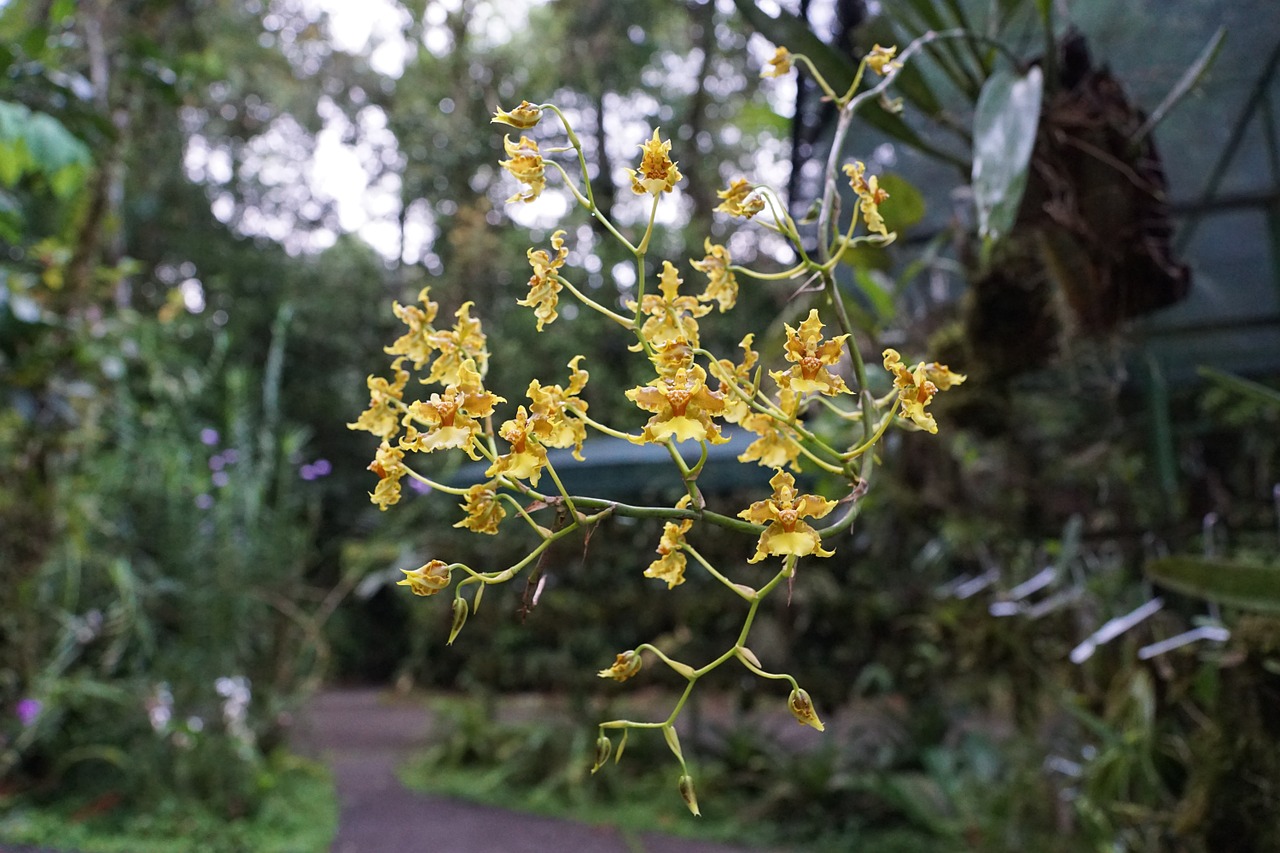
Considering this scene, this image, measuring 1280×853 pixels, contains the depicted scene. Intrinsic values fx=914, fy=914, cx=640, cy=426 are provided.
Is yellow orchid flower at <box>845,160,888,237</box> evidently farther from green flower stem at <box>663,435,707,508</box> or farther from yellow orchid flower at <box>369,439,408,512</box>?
yellow orchid flower at <box>369,439,408,512</box>

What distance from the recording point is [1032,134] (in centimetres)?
87

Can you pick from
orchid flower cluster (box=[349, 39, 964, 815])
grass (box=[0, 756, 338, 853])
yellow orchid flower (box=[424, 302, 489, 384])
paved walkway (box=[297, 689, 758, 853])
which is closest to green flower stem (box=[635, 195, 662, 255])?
orchid flower cluster (box=[349, 39, 964, 815])

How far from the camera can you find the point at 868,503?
6.35ft

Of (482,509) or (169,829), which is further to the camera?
(169,829)

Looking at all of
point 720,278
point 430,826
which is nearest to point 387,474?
point 720,278

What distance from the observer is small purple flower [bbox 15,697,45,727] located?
2197 mm

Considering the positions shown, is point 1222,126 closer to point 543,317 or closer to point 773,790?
point 543,317

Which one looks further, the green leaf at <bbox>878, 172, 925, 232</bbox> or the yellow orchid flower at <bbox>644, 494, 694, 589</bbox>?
the green leaf at <bbox>878, 172, 925, 232</bbox>

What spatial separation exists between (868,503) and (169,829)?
6.02 feet

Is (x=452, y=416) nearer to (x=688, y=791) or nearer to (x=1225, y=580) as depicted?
(x=688, y=791)

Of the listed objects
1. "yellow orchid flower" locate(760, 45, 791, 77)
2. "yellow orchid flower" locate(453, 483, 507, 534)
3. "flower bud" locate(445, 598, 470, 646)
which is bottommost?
"flower bud" locate(445, 598, 470, 646)

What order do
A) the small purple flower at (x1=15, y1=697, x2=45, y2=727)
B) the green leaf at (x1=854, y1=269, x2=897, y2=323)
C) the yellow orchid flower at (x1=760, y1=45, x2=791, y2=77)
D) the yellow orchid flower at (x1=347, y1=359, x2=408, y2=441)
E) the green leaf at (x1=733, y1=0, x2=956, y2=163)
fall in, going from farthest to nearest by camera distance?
1. the small purple flower at (x1=15, y1=697, x2=45, y2=727)
2. the green leaf at (x1=854, y1=269, x2=897, y2=323)
3. the green leaf at (x1=733, y1=0, x2=956, y2=163)
4. the yellow orchid flower at (x1=760, y1=45, x2=791, y2=77)
5. the yellow orchid flower at (x1=347, y1=359, x2=408, y2=441)

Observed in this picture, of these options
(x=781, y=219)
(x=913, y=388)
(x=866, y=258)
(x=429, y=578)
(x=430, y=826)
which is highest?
(x=866, y=258)

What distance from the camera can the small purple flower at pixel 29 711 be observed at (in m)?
2.20
